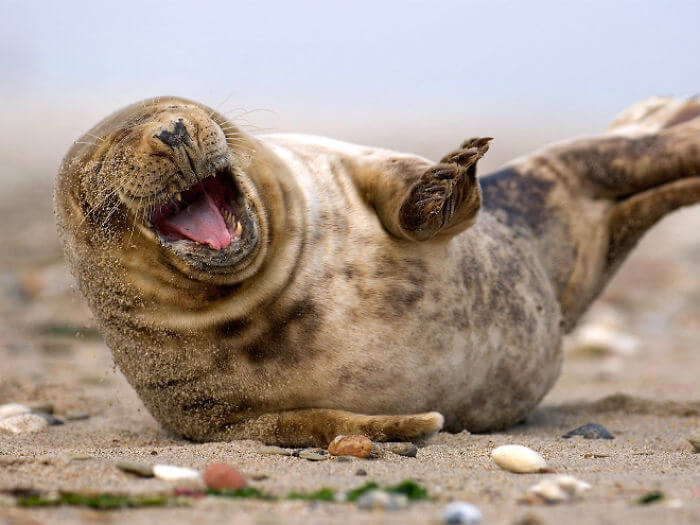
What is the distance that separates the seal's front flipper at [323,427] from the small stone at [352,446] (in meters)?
0.17

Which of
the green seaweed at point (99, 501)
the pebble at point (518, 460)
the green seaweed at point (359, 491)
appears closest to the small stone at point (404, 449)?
the pebble at point (518, 460)

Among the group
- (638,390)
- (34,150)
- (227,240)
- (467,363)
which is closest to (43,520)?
(227,240)

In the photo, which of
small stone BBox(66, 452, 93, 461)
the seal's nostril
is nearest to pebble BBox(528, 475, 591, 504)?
small stone BBox(66, 452, 93, 461)

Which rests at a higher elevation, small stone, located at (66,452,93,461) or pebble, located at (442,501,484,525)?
pebble, located at (442,501,484,525)

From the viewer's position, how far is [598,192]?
5.44m

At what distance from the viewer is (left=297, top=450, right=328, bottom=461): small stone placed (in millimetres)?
3146

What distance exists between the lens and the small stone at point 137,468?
2609 millimetres

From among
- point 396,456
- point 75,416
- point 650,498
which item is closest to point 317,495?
point 650,498

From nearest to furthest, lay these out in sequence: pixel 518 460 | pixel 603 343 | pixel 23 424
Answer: pixel 518 460 < pixel 23 424 < pixel 603 343

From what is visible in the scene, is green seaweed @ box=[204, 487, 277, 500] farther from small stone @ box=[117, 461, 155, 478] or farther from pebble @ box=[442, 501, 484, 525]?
pebble @ box=[442, 501, 484, 525]

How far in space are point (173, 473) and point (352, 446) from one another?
30.6 inches

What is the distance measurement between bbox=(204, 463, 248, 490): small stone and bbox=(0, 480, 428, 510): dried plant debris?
0.9 inches

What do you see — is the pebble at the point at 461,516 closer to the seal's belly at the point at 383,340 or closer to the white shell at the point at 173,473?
the white shell at the point at 173,473

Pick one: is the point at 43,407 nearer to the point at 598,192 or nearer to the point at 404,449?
the point at 404,449
